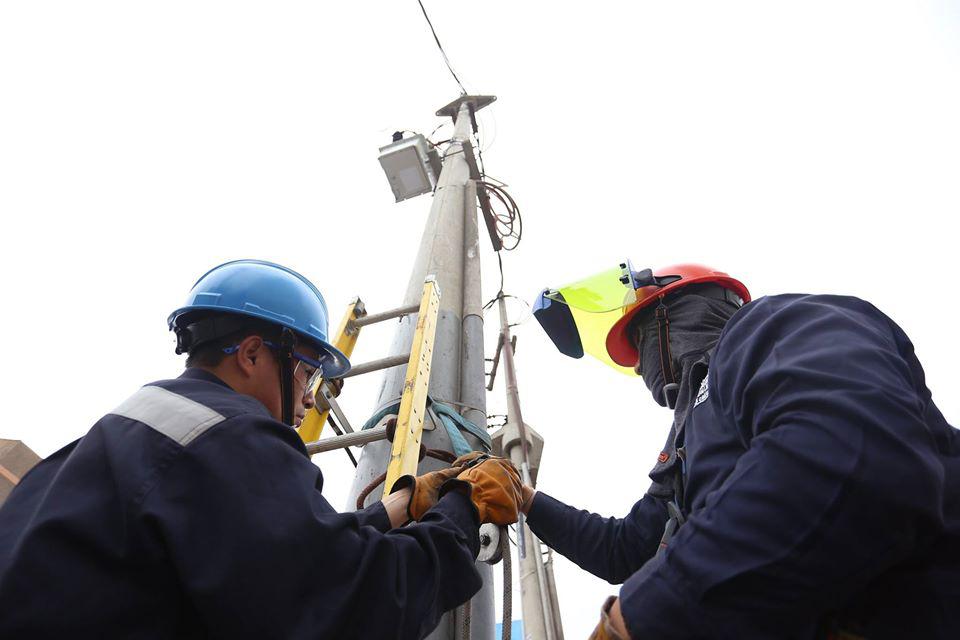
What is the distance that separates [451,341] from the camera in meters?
3.95

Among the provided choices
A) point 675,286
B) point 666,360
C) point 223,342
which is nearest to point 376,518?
point 223,342

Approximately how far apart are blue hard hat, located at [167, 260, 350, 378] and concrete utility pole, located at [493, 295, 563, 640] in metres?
2.68

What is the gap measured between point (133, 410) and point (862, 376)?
174 centimetres

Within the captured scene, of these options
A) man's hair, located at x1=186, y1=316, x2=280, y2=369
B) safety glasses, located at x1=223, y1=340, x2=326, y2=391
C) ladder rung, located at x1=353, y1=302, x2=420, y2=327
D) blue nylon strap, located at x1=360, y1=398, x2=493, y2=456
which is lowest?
blue nylon strap, located at x1=360, y1=398, x2=493, y2=456

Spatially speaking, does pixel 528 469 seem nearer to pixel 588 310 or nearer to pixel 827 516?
pixel 588 310

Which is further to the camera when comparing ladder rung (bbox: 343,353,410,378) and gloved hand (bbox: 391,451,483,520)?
ladder rung (bbox: 343,353,410,378)

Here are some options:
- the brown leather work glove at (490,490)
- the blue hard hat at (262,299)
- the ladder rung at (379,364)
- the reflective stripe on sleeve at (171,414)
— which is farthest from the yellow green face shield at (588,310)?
the reflective stripe on sleeve at (171,414)

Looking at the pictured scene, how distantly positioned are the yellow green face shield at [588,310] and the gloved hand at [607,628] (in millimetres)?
1534

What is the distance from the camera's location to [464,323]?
14.2 ft

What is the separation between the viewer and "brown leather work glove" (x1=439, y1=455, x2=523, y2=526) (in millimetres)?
2025

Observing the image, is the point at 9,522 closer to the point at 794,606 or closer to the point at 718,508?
the point at 718,508

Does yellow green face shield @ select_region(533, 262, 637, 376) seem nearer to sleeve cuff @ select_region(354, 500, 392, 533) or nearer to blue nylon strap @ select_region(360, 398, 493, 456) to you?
blue nylon strap @ select_region(360, 398, 493, 456)

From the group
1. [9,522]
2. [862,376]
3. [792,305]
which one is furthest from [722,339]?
[9,522]

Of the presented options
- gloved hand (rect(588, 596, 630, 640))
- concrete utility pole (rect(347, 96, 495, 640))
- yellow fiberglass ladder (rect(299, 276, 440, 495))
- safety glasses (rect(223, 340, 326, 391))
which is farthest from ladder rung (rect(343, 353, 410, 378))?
gloved hand (rect(588, 596, 630, 640))
